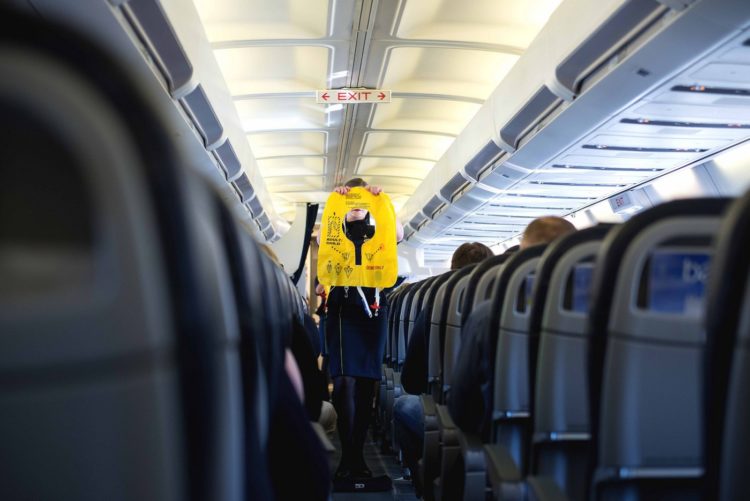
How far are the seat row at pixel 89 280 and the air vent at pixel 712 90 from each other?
417 centimetres

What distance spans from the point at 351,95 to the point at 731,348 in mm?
6565

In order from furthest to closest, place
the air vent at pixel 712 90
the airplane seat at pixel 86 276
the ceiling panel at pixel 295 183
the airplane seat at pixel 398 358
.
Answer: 1. the ceiling panel at pixel 295 183
2. the airplane seat at pixel 398 358
3. the air vent at pixel 712 90
4. the airplane seat at pixel 86 276

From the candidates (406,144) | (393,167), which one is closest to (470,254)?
(406,144)

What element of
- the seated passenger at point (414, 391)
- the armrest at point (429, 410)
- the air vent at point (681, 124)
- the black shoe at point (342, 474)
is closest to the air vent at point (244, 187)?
the black shoe at point (342, 474)

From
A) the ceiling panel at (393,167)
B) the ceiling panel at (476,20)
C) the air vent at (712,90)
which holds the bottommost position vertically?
the air vent at (712,90)

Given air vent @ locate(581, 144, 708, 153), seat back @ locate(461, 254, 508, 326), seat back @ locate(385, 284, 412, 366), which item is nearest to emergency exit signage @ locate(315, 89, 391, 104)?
seat back @ locate(385, 284, 412, 366)

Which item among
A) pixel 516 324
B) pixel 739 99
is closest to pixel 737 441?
pixel 516 324

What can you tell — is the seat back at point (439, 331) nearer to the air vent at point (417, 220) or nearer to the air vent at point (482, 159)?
the air vent at point (482, 159)

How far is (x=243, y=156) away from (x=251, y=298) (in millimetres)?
6989

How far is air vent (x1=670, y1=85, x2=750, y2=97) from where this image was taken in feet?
13.8

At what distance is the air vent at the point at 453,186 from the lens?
8615 mm

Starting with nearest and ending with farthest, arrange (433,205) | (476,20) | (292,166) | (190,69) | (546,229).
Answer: (546,229), (190,69), (476,20), (433,205), (292,166)

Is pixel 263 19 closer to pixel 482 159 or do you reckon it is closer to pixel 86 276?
pixel 482 159

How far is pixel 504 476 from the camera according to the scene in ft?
6.89
